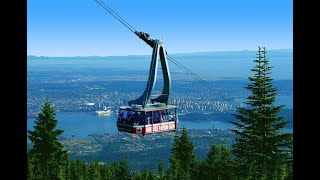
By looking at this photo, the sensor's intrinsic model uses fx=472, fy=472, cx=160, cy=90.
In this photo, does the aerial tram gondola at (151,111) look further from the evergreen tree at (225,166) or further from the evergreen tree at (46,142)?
the evergreen tree at (46,142)

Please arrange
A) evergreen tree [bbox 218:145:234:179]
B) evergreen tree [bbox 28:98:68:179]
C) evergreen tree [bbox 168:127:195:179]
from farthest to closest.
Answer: evergreen tree [bbox 168:127:195:179], evergreen tree [bbox 28:98:68:179], evergreen tree [bbox 218:145:234:179]

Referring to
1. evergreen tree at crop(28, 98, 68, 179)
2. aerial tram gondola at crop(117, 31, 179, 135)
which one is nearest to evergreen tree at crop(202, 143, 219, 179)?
evergreen tree at crop(28, 98, 68, 179)

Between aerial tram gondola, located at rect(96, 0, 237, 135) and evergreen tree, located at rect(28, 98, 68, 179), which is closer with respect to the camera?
aerial tram gondola, located at rect(96, 0, 237, 135)

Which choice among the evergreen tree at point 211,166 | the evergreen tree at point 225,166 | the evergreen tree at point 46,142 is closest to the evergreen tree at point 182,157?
the evergreen tree at point 211,166

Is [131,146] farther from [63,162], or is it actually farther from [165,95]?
[165,95]

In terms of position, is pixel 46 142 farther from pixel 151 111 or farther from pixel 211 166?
pixel 151 111

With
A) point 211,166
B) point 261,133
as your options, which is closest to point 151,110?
point 261,133

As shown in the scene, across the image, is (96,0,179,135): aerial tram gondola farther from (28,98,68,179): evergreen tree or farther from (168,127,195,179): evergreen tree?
(168,127,195,179): evergreen tree
